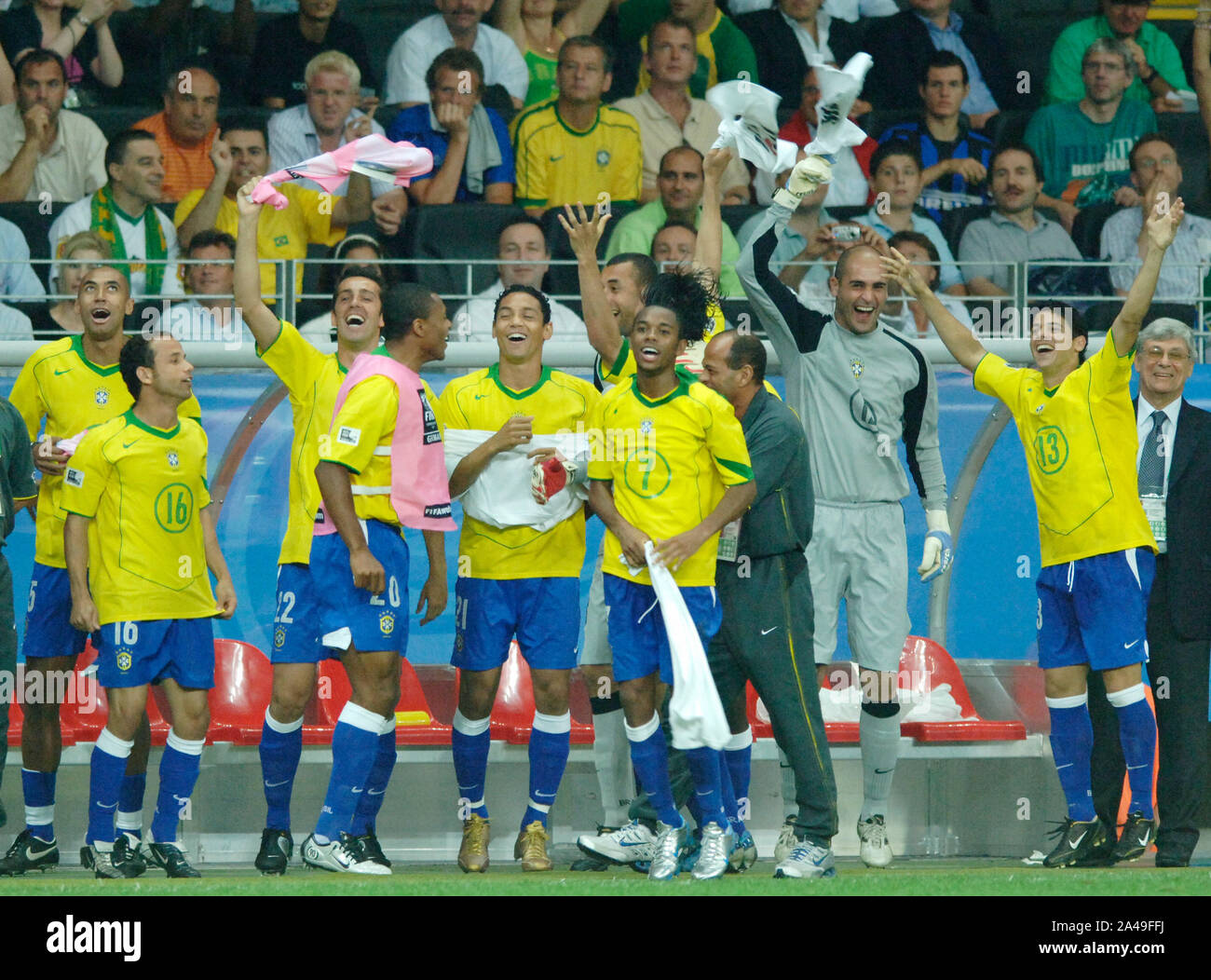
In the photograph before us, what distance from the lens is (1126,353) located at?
18.1 feet

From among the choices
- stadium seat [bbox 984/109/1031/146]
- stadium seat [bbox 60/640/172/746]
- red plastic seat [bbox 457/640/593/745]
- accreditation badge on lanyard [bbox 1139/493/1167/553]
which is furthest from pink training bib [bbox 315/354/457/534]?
stadium seat [bbox 984/109/1031/146]

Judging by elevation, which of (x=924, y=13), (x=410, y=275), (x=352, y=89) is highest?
(x=924, y=13)

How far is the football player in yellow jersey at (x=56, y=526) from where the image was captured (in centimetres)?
553

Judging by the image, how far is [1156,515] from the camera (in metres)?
5.71

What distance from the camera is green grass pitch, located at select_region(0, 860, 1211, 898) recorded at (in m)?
4.38

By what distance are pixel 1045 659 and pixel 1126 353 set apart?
1.02 m

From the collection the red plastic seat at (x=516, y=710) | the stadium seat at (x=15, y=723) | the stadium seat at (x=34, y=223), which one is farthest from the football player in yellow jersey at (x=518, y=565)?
the stadium seat at (x=34, y=223)

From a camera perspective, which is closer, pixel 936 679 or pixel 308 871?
pixel 308 871

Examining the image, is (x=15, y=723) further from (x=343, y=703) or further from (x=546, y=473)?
(x=546, y=473)

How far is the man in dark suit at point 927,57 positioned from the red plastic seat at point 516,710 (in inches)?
173

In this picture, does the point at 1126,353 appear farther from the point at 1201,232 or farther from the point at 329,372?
the point at 1201,232

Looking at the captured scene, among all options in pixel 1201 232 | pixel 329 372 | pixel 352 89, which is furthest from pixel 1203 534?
pixel 352 89

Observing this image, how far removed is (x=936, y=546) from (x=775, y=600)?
973 millimetres

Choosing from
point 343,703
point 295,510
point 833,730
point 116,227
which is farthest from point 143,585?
point 116,227
